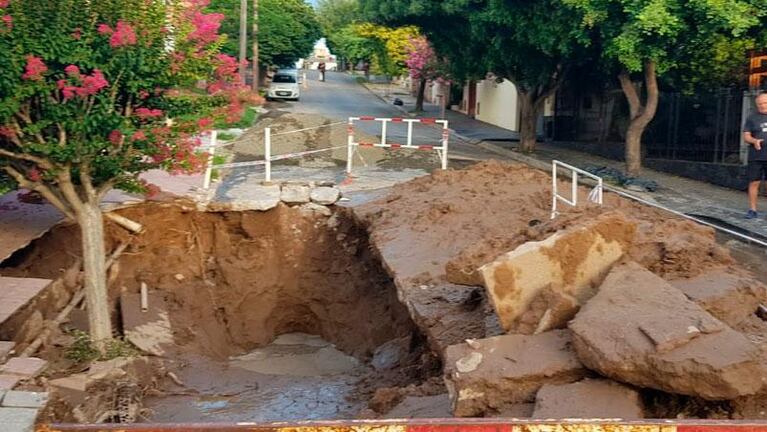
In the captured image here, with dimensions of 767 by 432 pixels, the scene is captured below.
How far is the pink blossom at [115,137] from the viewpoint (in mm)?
8609

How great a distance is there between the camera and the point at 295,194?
45.8 ft

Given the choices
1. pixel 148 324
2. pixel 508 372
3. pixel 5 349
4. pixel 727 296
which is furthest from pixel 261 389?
pixel 727 296

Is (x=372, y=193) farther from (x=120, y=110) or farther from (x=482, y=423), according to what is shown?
(x=482, y=423)

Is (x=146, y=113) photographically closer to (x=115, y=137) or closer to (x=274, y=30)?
(x=115, y=137)

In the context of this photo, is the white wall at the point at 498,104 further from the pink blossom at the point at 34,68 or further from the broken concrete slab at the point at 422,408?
the broken concrete slab at the point at 422,408

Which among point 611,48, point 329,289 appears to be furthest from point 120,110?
point 611,48

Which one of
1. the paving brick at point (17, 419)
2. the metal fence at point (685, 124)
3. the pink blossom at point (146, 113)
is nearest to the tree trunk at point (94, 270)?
the pink blossom at point (146, 113)

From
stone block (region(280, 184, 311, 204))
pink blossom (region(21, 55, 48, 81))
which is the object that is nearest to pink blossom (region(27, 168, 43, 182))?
pink blossom (region(21, 55, 48, 81))

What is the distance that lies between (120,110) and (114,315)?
3565mm

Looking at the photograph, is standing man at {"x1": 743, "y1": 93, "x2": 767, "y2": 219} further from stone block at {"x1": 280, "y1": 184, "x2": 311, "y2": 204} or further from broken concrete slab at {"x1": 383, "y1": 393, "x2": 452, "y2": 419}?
broken concrete slab at {"x1": 383, "y1": 393, "x2": 452, "y2": 419}

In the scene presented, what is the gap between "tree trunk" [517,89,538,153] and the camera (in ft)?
80.1

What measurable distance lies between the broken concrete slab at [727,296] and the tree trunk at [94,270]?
19.0 ft

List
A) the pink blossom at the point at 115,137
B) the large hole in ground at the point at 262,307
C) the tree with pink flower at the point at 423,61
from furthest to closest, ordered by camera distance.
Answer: the tree with pink flower at the point at 423,61
the large hole in ground at the point at 262,307
the pink blossom at the point at 115,137

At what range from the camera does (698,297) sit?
5.96 metres
